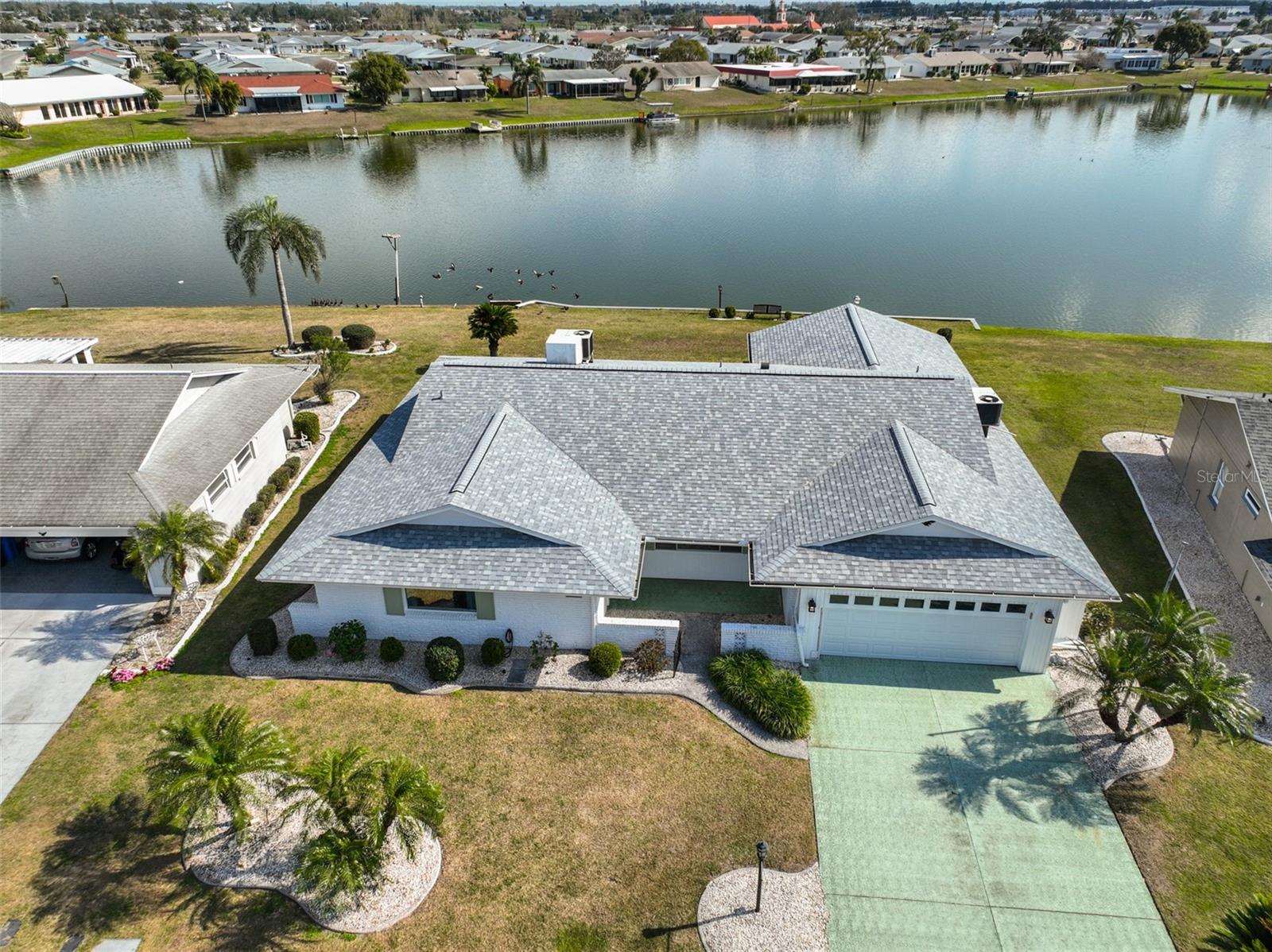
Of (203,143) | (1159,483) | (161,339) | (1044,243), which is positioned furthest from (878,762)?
(203,143)

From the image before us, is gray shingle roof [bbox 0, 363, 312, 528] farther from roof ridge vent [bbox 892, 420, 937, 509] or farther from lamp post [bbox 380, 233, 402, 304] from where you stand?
lamp post [bbox 380, 233, 402, 304]

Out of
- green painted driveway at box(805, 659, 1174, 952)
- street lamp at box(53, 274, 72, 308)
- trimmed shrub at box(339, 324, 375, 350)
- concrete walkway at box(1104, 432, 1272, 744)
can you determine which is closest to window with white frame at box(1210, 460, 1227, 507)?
Answer: concrete walkway at box(1104, 432, 1272, 744)

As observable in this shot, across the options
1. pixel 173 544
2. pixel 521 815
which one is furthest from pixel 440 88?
pixel 521 815

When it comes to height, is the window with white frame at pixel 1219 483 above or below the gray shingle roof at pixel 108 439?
below

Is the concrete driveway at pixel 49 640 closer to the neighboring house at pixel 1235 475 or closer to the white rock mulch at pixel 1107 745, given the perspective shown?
the white rock mulch at pixel 1107 745

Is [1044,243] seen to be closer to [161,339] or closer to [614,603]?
[614,603]

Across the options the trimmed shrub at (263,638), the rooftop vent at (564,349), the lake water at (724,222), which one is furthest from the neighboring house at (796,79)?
the trimmed shrub at (263,638)

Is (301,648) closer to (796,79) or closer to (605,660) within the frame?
(605,660)
